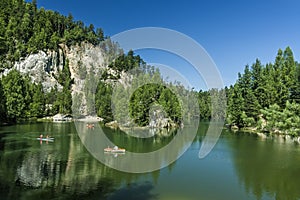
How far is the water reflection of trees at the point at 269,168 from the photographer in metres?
19.8

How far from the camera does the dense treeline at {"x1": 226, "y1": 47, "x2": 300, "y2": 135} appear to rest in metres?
45.6

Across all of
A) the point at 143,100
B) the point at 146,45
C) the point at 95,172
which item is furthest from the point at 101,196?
the point at 143,100

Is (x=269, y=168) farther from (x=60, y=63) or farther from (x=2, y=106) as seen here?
(x=60, y=63)

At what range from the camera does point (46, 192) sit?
1716cm

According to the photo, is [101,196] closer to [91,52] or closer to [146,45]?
[146,45]

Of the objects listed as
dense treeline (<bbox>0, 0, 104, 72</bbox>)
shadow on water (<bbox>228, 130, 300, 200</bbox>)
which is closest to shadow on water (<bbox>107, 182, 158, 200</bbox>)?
shadow on water (<bbox>228, 130, 300, 200</bbox>)

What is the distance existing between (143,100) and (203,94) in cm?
5587

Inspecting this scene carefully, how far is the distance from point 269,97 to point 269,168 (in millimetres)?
33920

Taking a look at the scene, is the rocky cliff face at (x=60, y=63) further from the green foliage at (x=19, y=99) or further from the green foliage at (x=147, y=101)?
the green foliage at (x=147, y=101)

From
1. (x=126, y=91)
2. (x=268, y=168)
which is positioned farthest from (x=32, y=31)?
(x=268, y=168)

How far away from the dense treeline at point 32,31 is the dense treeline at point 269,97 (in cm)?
6131

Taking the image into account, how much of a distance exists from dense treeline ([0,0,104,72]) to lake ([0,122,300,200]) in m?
63.0

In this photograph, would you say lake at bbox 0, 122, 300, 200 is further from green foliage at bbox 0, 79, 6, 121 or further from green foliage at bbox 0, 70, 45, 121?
green foliage at bbox 0, 70, 45, 121

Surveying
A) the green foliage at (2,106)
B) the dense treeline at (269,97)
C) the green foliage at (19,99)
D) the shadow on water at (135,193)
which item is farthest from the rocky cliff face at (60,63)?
the shadow on water at (135,193)
